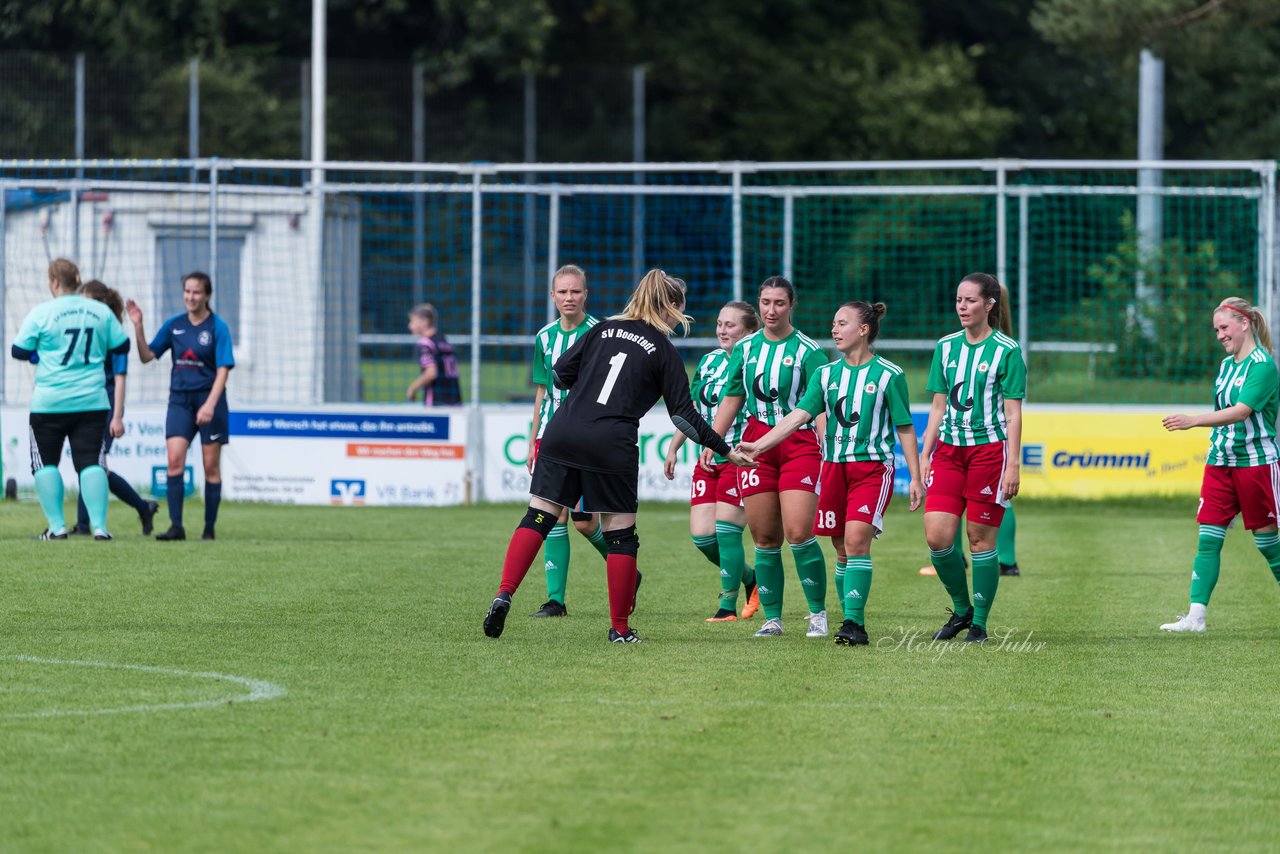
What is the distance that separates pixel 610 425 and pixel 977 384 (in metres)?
1.77

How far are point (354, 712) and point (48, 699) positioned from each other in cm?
122

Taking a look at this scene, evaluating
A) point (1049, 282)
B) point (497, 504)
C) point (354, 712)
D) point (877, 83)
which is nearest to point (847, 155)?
point (877, 83)

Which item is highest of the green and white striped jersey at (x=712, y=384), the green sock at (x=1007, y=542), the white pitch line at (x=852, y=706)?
the green and white striped jersey at (x=712, y=384)

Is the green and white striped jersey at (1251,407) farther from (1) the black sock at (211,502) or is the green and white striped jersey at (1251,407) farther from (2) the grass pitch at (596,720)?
(1) the black sock at (211,502)

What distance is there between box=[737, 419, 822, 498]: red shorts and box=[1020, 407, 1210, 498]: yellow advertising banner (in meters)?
8.66

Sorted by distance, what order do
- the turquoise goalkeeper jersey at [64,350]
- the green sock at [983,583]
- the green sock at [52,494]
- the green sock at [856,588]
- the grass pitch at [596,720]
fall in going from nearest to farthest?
the grass pitch at [596,720] → the green sock at [856,588] → the green sock at [983,583] → the turquoise goalkeeper jersey at [64,350] → the green sock at [52,494]

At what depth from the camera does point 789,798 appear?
5711 mm

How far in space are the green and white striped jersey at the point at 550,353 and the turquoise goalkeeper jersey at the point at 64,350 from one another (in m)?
4.07

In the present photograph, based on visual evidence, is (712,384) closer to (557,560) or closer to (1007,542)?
(557,560)

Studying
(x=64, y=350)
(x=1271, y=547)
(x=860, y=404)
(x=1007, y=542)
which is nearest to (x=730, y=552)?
(x=860, y=404)

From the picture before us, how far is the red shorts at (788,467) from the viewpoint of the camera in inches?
356

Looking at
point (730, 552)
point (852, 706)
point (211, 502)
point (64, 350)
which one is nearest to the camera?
point (852, 706)

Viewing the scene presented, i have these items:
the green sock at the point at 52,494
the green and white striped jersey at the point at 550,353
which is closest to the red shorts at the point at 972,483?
the green and white striped jersey at the point at 550,353

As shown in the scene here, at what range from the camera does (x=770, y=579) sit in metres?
9.33
